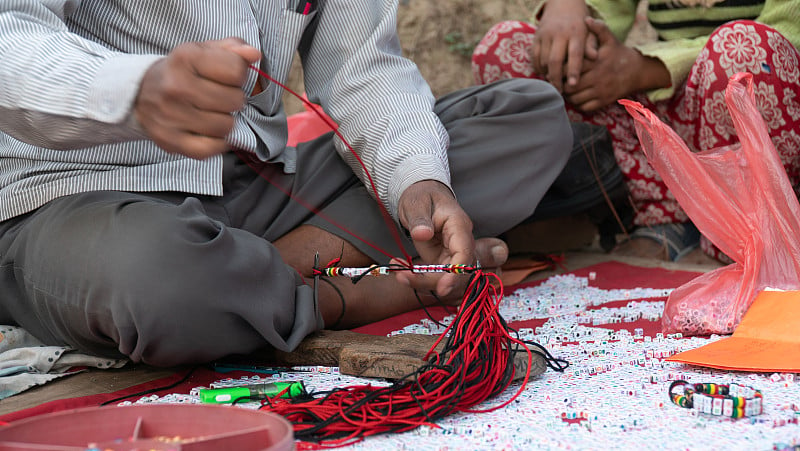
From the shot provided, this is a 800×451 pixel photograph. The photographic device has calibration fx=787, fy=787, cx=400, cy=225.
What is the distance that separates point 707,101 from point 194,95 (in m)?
1.70

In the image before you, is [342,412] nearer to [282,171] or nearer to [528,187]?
[282,171]

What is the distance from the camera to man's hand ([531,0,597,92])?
2.48 meters

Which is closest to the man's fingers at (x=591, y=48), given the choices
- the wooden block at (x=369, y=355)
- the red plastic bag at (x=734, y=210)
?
the red plastic bag at (x=734, y=210)

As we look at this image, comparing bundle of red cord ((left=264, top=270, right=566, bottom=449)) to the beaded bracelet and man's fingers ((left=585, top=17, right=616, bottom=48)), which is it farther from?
man's fingers ((left=585, top=17, right=616, bottom=48))

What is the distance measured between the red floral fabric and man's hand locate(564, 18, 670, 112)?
0.08m

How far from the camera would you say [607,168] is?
8.50 feet

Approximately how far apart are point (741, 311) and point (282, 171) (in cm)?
107

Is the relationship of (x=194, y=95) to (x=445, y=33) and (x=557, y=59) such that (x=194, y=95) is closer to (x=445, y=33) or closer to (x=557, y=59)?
(x=557, y=59)

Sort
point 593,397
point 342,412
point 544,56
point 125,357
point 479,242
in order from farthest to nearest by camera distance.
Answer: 1. point 544,56
2. point 479,242
3. point 125,357
4. point 593,397
5. point 342,412

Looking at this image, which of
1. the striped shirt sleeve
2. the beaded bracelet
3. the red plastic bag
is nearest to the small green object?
the striped shirt sleeve

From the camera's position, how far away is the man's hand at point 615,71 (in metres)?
2.51

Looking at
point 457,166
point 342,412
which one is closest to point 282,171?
point 457,166

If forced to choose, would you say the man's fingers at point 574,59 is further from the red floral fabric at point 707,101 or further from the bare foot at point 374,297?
the bare foot at point 374,297

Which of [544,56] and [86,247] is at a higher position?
[544,56]
